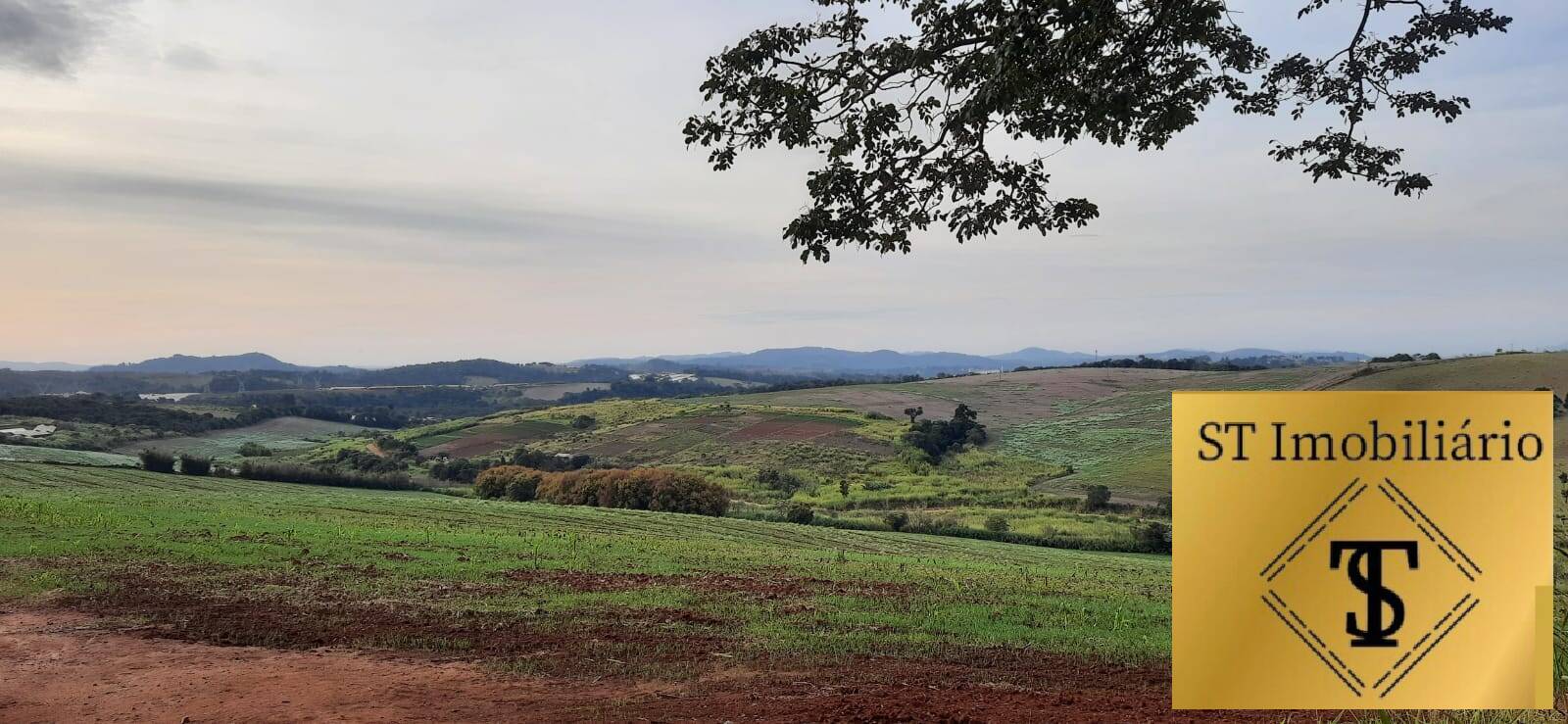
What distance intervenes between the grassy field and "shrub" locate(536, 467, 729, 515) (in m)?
10.7

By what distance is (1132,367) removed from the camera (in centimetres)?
8294

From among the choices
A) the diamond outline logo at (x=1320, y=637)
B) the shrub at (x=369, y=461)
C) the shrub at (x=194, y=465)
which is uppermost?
the diamond outline logo at (x=1320, y=637)

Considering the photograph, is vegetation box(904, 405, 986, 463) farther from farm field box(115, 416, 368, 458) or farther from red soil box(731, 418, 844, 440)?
farm field box(115, 416, 368, 458)

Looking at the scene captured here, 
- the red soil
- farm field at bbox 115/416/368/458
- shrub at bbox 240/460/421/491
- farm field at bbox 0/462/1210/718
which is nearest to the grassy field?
farm field at bbox 0/462/1210/718

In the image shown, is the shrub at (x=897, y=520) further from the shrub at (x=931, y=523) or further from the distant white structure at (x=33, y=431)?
the distant white structure at (x=33, y=431)

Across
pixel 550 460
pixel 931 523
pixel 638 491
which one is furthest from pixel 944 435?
pixel 638 491

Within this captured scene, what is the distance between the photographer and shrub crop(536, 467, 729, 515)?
37406 mm

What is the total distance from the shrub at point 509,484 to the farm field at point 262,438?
2366 cm

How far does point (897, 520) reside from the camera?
36406 mm

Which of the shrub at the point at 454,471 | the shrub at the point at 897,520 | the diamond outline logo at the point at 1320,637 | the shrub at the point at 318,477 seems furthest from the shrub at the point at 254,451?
the diamond outline logo at the point at 1320,637

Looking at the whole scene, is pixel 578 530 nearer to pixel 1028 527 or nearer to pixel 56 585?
pixel 56 585

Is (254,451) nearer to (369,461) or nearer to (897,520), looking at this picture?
(369,461)

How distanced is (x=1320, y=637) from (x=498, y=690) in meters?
7.18

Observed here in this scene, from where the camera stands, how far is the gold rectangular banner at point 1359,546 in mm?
3094
